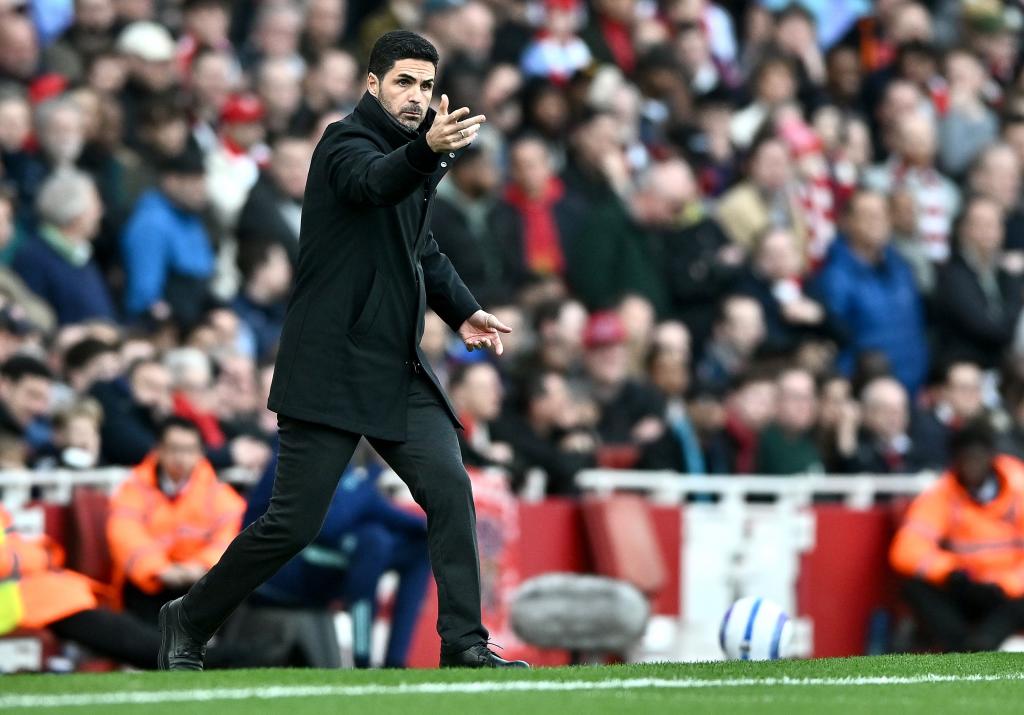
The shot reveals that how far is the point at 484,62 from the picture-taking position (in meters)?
16.2

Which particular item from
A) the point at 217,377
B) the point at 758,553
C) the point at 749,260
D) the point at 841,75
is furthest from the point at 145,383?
the point at 841,75

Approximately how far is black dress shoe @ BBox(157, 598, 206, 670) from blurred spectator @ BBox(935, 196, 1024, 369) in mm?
9334

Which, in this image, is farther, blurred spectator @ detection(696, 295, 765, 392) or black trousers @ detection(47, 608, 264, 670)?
blurred spectator @ detection(696, 295, 765, 392)

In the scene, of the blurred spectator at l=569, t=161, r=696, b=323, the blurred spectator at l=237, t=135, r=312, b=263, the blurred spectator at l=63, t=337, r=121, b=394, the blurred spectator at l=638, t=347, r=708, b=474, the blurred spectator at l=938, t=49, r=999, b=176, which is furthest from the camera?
the blurred spectator at l=938, t=49, r=999, b=176

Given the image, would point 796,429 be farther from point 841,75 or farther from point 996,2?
point 996,2

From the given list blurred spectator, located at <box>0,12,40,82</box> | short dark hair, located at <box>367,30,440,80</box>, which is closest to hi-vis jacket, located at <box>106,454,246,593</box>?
blurred spectator, located at <box>0,12,40,82</box>

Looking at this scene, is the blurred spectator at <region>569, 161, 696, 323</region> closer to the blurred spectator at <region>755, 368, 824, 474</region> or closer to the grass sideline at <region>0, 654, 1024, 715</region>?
the blurred spectator at <region>755, 368, 824, 474</region>

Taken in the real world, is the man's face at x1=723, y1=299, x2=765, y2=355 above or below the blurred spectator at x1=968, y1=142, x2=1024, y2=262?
below

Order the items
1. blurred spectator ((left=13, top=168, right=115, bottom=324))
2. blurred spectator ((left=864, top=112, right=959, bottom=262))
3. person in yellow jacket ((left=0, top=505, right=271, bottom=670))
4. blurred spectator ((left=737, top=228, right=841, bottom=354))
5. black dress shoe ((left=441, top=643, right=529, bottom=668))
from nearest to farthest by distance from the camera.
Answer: black dress shoe ((left=441, top=643, right=529, bottom=668)) → person in yellow jacket ((left=0, top=505, right=271, bottom=670)) → blurred spectator ((left=13, top=168, right=115, bottom=324)) → blurred spectator ((left=737, top=228, right=841, bottom=354)) → blurred spectator ((left=864, top=112, right=959, bottom=262))

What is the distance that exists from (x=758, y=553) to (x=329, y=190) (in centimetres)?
691

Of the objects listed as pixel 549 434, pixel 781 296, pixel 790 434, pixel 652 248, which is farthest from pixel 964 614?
pixel 652 248

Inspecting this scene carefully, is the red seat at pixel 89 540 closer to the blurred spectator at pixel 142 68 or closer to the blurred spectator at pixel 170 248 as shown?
the blurred spectator at pixel 170 248

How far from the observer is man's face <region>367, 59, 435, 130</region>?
25.6 feet

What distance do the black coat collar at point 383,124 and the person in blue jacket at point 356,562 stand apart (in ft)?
11.6
